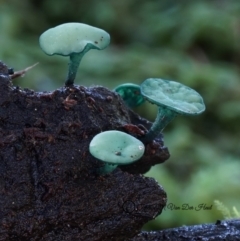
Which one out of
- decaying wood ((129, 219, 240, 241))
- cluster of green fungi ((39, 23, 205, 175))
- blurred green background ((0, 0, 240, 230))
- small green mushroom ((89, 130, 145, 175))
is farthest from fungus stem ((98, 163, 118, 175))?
blurred green background ((0, 0, 240, 230))

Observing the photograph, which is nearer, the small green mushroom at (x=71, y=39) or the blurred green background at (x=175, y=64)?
the small green mushroom at (x=71, y=39)

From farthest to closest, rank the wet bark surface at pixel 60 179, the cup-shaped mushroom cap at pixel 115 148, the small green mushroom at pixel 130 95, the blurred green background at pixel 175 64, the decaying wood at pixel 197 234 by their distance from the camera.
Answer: the blurred green background at pixel 175 64
the small green mushroom at pixel 130 95
the decaying wood at pixel 197 234
the wet bark surface at pixel 60 179
the cup-shaped mushroom cap at pixel 115 148

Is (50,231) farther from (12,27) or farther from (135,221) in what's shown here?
(12,27)

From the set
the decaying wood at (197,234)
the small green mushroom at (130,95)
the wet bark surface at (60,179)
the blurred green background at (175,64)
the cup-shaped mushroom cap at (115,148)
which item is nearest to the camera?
the cup-shaped mushroom cap at (115,148)

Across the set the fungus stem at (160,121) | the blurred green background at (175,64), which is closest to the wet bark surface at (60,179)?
the fungus stem at (160,121)

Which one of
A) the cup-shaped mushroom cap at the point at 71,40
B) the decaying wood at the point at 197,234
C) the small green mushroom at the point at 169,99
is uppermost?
the cup-shaped mushroom cap at the point at 71,40

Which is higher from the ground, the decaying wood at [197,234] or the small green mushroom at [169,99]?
the small green mushroom at [169,99]

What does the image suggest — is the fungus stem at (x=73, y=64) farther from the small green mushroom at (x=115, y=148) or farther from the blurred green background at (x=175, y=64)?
the blurred green background at (x=175, y=64)
